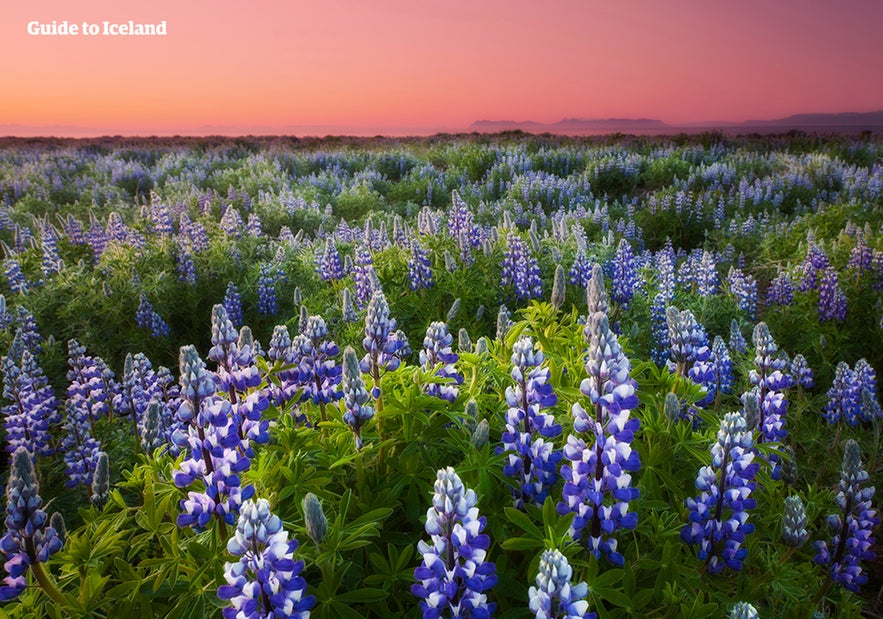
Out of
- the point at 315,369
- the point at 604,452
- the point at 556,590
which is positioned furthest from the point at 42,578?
the point at 604,452

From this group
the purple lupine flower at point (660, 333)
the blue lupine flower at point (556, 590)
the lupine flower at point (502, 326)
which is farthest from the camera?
the purple lupine flower at point (660, 333)

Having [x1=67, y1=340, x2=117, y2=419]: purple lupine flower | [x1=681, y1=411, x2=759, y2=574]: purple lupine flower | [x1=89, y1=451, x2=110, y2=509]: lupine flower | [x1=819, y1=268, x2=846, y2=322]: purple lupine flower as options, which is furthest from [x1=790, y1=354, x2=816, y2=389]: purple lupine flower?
[x1=67, y1=340, x2=117, y2=419]: purple lupine flower

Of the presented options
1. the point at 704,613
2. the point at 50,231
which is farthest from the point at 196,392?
the point at 50,231

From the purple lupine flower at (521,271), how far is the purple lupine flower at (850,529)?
272 centimetres

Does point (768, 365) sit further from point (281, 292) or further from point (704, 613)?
point (281, 292)

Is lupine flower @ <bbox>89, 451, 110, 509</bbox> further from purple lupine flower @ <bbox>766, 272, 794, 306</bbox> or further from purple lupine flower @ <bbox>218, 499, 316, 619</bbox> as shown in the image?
purple lupine flower @ <bbox>766, 272, 794, 306</bbox>

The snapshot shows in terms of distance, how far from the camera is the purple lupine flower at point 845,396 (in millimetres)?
4020

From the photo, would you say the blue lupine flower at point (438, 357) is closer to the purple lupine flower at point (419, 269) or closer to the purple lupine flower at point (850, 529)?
the purple lupine flower at point (850, 529)

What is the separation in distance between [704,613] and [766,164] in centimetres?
1808

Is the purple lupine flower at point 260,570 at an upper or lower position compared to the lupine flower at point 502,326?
lower

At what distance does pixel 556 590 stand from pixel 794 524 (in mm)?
1419

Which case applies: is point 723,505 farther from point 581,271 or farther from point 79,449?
point 79,449

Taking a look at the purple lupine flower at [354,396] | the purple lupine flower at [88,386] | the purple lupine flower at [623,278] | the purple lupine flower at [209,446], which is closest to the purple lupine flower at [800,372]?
the purple lupine flower at [623,278]

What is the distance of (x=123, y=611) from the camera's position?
1.66 meters
